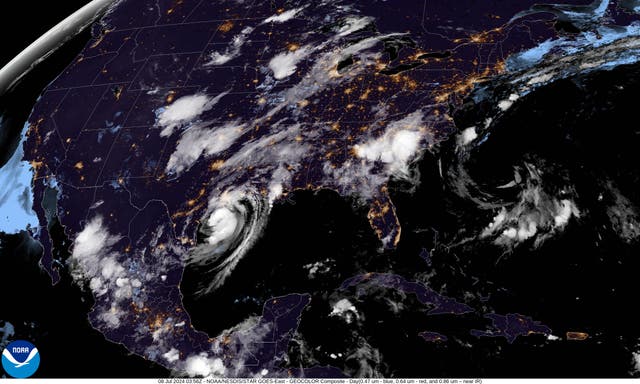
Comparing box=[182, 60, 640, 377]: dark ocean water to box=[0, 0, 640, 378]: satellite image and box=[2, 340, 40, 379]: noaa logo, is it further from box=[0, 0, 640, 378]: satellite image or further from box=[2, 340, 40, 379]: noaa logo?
box=[2, 340, 40, 379]: noaa logo

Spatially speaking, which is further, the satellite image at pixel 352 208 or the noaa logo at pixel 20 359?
the noaa logo at pixel 20 359

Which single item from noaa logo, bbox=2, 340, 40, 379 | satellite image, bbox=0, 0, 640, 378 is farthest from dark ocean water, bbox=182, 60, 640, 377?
noaa logo, bbox=2, 340, 40, 379

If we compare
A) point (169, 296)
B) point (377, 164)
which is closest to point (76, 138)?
point (169, 296)

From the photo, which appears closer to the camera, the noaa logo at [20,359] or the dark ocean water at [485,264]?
the dark ocean water at [485,264]

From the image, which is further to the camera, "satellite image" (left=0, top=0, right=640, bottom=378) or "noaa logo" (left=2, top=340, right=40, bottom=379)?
"noaa logo" (left=2, top=340, right=40, bottom=379)

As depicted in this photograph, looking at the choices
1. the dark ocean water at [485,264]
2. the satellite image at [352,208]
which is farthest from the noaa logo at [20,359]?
the dark ocean water at [485,264]

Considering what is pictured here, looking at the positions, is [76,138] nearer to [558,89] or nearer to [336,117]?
[336,117]

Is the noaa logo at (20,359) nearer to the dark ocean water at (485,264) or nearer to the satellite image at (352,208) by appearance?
the satellite image at (352,208)
